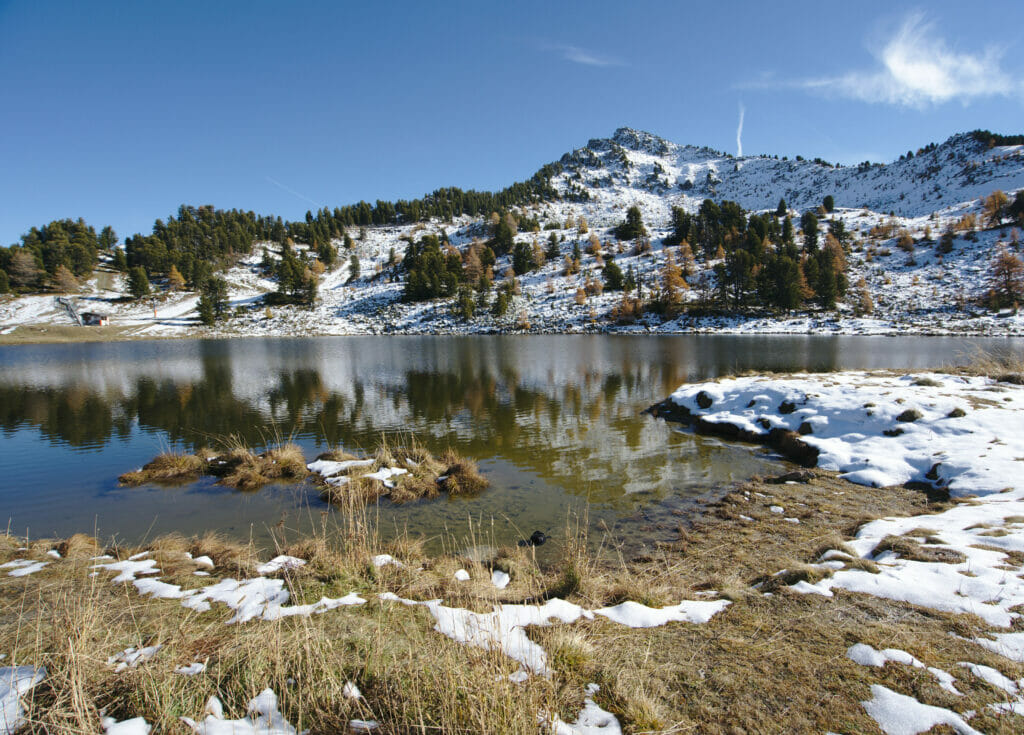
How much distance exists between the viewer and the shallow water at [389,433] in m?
10.4

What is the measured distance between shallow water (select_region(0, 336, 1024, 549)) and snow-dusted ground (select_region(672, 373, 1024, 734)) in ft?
9.06

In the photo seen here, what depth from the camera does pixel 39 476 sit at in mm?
13242

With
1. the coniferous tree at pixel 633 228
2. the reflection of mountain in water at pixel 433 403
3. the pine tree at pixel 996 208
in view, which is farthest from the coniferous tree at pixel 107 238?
the pine tree at pixel 996 208

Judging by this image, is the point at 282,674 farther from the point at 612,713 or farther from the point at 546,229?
the point at 546,229

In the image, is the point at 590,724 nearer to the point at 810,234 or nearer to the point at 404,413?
the point at 404,413

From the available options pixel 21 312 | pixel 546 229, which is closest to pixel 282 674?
pixel 21 312

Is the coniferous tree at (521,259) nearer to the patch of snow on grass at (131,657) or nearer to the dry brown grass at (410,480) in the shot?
the dry brown grass at (410,480)

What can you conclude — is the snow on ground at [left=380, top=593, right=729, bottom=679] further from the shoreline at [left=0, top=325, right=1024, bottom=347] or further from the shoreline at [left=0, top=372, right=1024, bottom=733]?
the shoreline at [left=0, top=325, right=1024, bottom=347]

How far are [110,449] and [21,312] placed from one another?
129 metres

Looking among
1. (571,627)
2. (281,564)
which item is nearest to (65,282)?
(281,564)

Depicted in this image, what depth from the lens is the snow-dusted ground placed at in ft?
12.7

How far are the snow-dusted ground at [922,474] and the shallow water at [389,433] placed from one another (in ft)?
9.06

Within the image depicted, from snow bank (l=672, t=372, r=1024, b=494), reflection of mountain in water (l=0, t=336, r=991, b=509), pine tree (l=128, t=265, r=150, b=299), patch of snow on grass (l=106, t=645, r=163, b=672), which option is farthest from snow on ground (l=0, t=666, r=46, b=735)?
pine tree (l=128, t=265, r=150, b=299)

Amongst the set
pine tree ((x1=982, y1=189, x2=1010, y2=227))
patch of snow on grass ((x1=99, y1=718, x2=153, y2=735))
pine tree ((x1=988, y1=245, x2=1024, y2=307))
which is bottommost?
patch of snow on grass ((x1=99, y1=718, x2=153, y2=735))
